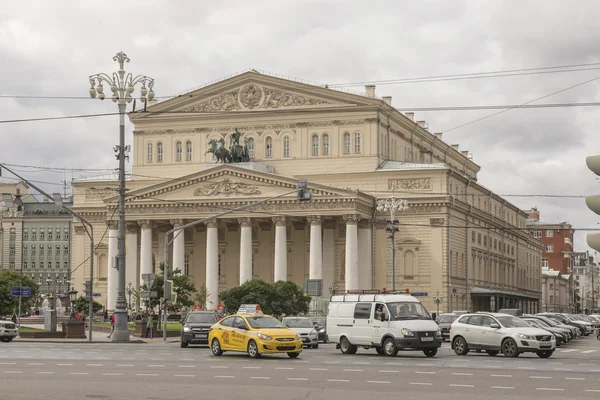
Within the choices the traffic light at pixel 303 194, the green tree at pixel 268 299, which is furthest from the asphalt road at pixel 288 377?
the green tree at pixel 268 299

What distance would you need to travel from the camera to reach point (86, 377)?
90.3ft

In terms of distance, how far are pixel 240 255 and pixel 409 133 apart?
22606 mm

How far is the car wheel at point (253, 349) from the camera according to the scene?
37.1 meters

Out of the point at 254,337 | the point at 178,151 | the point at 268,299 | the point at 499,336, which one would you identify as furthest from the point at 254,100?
the point at 254,337

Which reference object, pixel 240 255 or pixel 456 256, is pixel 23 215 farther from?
pixel 456 256

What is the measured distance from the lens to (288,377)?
92.0 feet

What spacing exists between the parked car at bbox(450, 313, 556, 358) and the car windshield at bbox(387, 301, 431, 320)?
6.34 feet

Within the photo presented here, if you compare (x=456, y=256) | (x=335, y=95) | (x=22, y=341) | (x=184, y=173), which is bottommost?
(x=22, y=341)

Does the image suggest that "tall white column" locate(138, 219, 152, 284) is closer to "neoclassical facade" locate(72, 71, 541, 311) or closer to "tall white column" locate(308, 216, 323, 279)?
"neoclassical facade" locate(72, 71, 541, 311)

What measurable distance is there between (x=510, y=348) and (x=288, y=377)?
1428 centimetres

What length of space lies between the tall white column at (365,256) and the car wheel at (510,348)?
54342 mm

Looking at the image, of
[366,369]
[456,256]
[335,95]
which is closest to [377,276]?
[456,256]

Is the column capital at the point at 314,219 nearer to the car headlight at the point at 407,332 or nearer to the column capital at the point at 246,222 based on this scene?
the column capital at the point at 246,222

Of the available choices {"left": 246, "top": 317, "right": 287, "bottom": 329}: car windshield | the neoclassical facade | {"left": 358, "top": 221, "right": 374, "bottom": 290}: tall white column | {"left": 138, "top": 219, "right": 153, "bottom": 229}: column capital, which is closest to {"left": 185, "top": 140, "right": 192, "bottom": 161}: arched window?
the neoclassical facade
